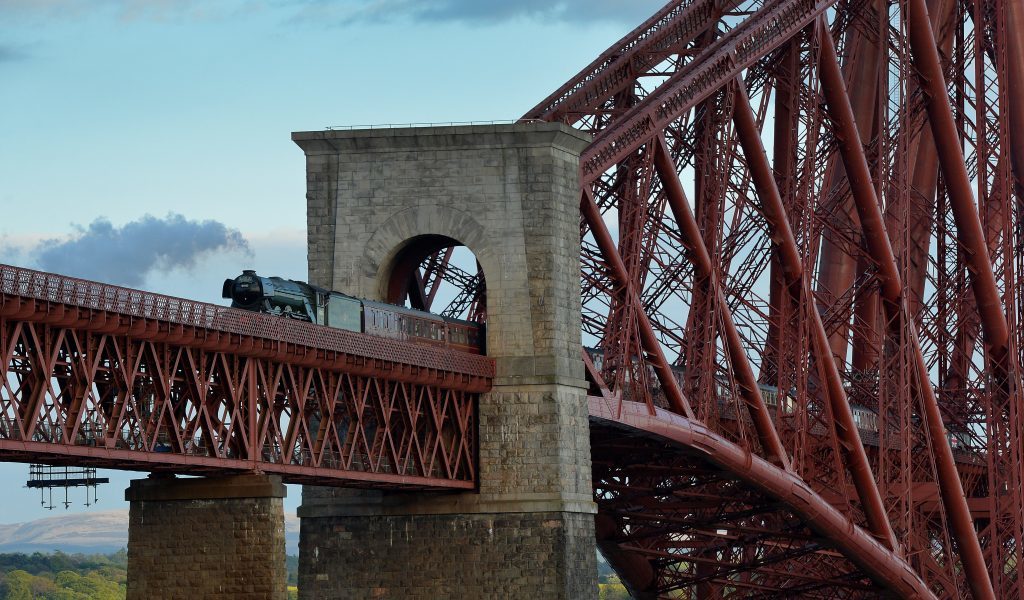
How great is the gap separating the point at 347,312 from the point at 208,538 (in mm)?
9370

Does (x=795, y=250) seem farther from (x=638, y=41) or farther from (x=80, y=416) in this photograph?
(x=80, y=416)

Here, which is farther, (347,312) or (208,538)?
(347,312)

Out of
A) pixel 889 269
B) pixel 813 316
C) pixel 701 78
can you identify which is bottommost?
pixel 813 316

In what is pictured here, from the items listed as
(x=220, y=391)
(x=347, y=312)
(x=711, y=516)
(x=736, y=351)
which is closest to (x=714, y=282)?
(x=736, y=351)

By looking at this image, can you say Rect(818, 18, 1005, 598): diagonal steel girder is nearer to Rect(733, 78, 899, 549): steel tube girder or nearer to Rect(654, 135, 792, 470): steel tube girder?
Rect(733, 78, 899, 549): steel tube girder

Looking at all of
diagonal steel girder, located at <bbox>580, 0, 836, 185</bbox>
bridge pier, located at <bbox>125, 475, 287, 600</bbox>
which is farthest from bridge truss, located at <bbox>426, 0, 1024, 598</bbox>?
bridge pier, located at <bbox>125, 475, 287, 600</bbox>

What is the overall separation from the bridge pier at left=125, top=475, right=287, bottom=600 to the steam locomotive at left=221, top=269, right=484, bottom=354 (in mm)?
6534

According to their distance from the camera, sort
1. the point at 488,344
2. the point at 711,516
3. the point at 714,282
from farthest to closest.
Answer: the point at 711,516, the point at 714,282, the point at 488,344

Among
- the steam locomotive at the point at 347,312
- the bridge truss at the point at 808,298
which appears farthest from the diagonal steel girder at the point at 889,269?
the steam locomotive at the point at 347,312

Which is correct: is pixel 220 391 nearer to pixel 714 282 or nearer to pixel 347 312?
pixel 347 312

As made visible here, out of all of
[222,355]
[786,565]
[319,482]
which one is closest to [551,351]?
[319,482]

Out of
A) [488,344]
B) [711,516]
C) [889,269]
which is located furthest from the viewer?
[711,516]

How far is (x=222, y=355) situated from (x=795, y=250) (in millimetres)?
27587

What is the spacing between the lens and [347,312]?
61.7 metres
